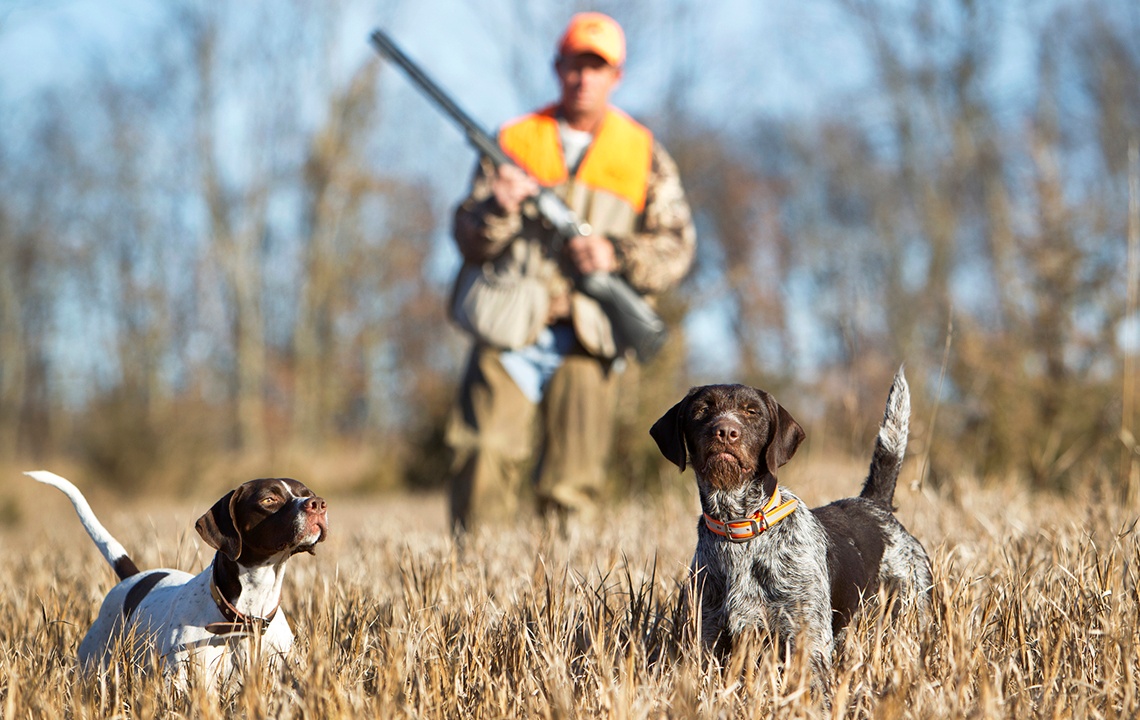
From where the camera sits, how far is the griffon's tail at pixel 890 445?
3.19m

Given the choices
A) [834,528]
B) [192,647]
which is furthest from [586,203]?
[192,647]

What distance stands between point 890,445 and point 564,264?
274 centimetres

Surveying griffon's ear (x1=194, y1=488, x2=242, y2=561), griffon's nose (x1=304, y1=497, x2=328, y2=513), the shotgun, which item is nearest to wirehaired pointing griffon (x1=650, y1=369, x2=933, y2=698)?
griffon's nose (x1=304, y1=497, x2=328, y2=513)

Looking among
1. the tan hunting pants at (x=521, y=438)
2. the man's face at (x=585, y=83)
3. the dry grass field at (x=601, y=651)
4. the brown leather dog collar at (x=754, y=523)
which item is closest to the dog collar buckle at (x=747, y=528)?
the brown leather dog collar at (x=754, y=523)

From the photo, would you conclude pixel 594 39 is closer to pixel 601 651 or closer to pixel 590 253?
pixel 590 253

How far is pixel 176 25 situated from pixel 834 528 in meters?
24.2

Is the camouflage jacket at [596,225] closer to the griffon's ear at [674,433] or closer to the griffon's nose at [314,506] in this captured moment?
the griffon's ear at [674,433]

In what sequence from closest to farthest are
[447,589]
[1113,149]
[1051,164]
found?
A: [447,589] → [1051,164] → [1113,149]

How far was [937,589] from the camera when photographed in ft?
9.52

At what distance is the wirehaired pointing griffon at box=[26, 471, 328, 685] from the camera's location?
2646 millimetres

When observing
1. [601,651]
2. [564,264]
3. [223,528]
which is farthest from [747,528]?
[564,264]

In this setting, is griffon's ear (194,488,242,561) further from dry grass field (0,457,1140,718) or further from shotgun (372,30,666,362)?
shotgun (372,30,666,362)

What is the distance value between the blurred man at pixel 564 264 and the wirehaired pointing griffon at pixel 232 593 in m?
2.73

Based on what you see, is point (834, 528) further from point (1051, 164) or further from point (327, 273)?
point (327, 273)
